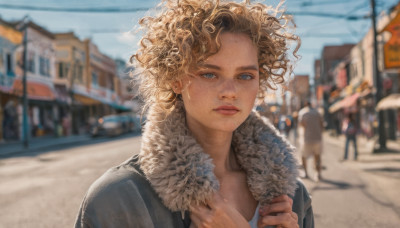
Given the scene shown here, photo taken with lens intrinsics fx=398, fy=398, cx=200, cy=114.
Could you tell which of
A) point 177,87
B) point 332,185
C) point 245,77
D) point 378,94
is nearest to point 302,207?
point 245,77

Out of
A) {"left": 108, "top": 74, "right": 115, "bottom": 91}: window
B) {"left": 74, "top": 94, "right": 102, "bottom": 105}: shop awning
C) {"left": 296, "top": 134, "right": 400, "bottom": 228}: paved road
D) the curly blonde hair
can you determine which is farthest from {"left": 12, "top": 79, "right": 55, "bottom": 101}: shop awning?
the curly blonde hair

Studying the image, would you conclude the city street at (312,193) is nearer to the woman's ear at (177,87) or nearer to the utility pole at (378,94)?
the woman's ear at (177,87)

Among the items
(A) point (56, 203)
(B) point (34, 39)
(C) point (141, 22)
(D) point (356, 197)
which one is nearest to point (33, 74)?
(B) point (34, 39)

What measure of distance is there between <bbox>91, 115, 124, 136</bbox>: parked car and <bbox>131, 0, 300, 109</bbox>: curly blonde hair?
31.1 meters

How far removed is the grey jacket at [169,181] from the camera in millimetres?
1386

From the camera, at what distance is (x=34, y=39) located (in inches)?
1230

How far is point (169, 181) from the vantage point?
1.46 metres

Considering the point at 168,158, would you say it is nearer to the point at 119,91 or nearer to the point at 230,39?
the point at 230,39

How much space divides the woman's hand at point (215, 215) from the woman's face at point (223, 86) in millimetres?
311

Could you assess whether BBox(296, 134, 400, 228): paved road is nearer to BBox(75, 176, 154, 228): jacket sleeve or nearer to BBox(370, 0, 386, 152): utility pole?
BBox(370, 0, 386, 152): utility pole

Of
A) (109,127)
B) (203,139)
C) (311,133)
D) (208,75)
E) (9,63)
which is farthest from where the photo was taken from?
(109,127)

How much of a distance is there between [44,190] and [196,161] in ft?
24.7

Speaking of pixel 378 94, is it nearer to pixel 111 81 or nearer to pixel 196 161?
pixel 196 161

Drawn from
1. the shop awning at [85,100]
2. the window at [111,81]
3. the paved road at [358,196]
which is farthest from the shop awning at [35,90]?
the paved road at [358,196]
